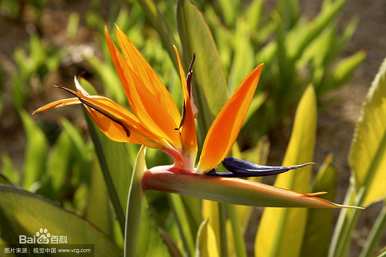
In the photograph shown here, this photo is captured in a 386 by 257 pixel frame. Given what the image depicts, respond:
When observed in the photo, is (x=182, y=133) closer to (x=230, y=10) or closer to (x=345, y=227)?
(x=345, y=227)

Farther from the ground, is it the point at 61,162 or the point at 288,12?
the point at 288,12

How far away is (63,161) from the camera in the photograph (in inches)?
48.8

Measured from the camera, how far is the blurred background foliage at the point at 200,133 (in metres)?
0.68

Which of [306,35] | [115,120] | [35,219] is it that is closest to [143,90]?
[115,120]

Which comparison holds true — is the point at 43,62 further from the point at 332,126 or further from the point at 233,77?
the point at 332,126

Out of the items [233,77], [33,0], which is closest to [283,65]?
[233,77]

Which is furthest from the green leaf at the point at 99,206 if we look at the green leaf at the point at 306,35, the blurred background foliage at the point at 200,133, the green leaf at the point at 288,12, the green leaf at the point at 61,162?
the green leaf at the point at 288,12

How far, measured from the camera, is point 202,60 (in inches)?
27.5

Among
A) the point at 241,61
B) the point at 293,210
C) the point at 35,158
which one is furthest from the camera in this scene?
the point at 241,61

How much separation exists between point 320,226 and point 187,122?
455mm

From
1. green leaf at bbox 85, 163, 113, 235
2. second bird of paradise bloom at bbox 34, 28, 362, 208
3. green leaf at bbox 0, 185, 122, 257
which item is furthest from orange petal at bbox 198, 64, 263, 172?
green leaf at bbox 85, 163, 113, 235

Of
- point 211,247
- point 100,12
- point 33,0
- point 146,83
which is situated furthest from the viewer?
point 100,12

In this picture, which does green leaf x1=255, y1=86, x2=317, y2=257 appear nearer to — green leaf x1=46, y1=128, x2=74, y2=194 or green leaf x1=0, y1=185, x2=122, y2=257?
green leaf x1=0, y1=185, x2=122, y2=257

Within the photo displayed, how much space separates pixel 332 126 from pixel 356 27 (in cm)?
62
